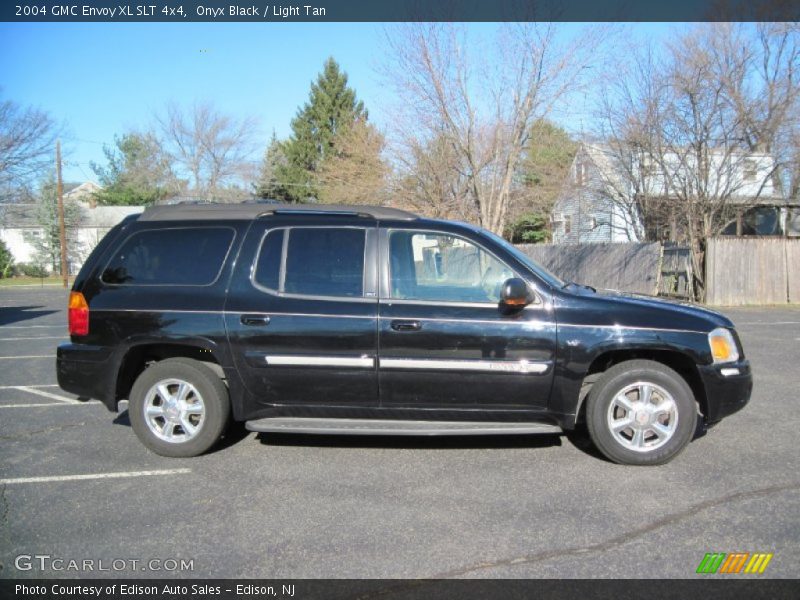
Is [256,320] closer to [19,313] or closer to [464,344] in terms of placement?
[464,344]

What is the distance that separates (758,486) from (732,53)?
763 inches

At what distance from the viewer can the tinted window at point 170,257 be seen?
4.92 meters

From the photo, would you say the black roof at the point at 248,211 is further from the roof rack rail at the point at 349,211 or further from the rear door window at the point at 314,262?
the rear door window at the point at 314,262

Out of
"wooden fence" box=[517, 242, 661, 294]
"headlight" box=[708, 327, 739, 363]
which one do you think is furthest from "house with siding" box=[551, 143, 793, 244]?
"headlight" box=[708, 327, 739, 363]

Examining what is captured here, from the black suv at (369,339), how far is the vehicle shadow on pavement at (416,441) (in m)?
0.50

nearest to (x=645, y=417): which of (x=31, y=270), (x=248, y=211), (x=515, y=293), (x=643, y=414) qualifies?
(x=643, y=414)

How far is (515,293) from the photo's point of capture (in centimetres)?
444

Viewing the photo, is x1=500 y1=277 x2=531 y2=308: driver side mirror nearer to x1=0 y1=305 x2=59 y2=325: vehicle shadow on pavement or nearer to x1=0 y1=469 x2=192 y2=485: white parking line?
x1=0 y1=469 x2=192 y2=485: white parking line

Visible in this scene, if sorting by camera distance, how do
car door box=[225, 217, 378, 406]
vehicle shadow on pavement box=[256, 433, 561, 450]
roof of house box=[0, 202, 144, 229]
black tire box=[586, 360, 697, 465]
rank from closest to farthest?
black tire box=[586, 360, 697, 465] < car door box=[225, 217, 378, 406] < vehicle shadow on pavement box=[256, 433, 561, 450] < roof of house box=[0, 202, 144, 229]

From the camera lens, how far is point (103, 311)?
490cm

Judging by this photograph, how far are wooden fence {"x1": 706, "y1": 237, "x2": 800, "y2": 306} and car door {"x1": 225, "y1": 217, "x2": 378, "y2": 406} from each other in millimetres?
16248

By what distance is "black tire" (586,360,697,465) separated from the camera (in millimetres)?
4535
